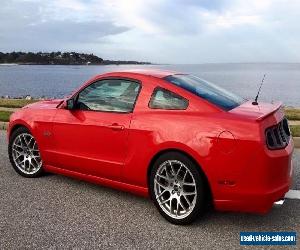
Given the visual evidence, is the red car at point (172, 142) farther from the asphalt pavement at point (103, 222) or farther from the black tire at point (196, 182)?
the asphalt pavement at point (103, 222)

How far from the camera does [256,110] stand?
4.60 metres

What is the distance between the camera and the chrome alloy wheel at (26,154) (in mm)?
6148

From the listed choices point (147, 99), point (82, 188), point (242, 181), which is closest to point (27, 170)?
point (82, 188)

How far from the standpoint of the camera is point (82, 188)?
19.0ft

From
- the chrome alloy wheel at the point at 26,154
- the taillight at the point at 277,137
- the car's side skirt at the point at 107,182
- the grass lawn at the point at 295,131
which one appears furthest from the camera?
the grass lawn at the point at 295,131

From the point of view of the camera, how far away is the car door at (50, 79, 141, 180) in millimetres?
4965

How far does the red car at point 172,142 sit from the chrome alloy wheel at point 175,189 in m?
0.01

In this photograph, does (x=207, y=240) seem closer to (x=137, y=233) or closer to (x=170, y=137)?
(x=137, y=233)

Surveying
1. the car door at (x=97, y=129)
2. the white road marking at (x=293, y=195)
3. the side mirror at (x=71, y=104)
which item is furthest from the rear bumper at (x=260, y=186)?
the side mirror at (x=71, y=104)

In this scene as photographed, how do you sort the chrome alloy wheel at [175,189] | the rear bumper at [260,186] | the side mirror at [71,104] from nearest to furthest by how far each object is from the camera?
the rear bumper at [260,186] → the chrome alloy wheel at [175,189] → the side mirror at [71,104]

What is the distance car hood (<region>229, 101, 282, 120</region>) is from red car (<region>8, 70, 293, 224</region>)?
0.03ft

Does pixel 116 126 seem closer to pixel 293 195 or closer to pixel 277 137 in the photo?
pixel 277 137

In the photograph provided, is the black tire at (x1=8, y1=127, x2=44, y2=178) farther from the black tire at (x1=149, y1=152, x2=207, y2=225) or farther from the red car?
the black tire at (x1=149, y1=152, x2=207, y2=225)

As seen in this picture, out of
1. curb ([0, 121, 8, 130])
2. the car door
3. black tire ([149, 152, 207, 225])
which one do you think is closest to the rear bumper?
black tire ([149, 152, 207, 225])
